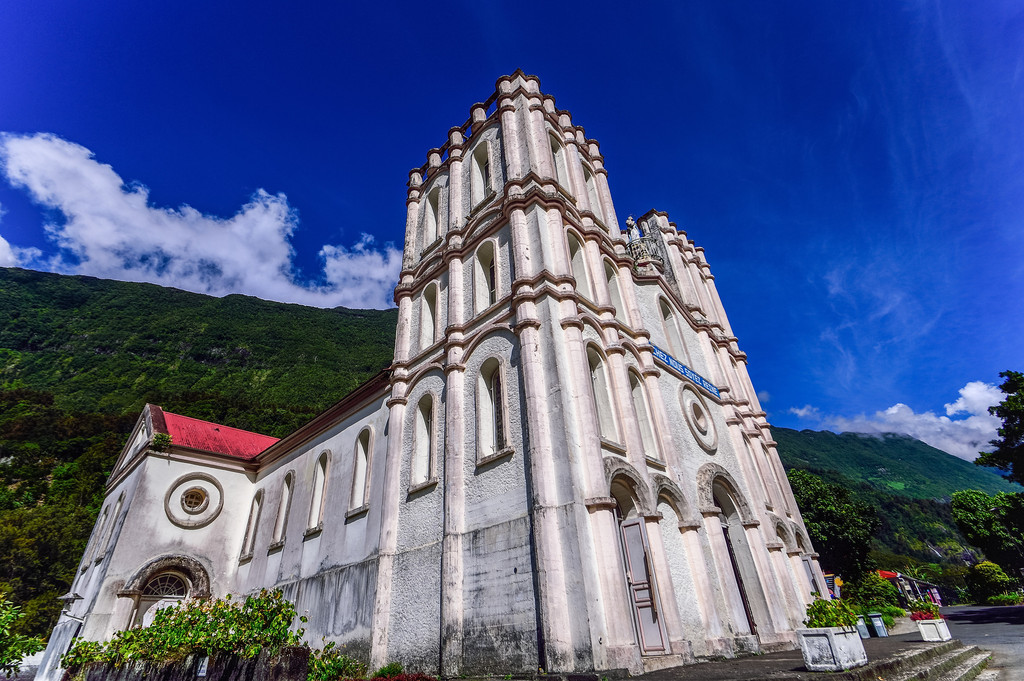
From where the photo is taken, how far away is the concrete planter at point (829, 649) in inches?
229

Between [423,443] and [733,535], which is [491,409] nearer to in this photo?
[423,443]

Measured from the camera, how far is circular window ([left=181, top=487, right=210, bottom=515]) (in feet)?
61.1

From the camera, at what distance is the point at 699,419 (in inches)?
577

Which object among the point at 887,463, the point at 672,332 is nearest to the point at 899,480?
the point at 887,463

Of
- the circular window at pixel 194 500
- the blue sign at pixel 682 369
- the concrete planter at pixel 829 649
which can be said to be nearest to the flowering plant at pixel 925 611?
the blue sign at pixel 682 369

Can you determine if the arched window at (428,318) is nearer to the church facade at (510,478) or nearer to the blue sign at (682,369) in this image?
the church facade at (510,478)

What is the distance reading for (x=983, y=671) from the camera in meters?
8.80

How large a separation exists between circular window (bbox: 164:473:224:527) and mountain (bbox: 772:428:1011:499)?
126 m

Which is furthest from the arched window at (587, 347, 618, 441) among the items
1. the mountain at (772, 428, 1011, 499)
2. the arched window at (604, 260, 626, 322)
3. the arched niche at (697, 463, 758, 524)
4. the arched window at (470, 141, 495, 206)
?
the mountain at (772, 428, 1011, 499)

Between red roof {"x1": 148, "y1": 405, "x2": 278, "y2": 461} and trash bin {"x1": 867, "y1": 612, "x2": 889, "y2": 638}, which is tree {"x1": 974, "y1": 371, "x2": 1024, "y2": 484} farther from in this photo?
red roof {"x1": 148, "y1": 405, "x2": 278, "y2": 461}

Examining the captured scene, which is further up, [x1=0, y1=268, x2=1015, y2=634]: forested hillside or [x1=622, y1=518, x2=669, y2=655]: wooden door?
[x1=0, y1=268, x2=1015, y2=634]: forested hillside

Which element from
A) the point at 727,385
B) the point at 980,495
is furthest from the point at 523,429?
the point at 980,495

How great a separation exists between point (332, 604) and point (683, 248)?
1942cm

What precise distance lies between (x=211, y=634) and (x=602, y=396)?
8135 millimetres
